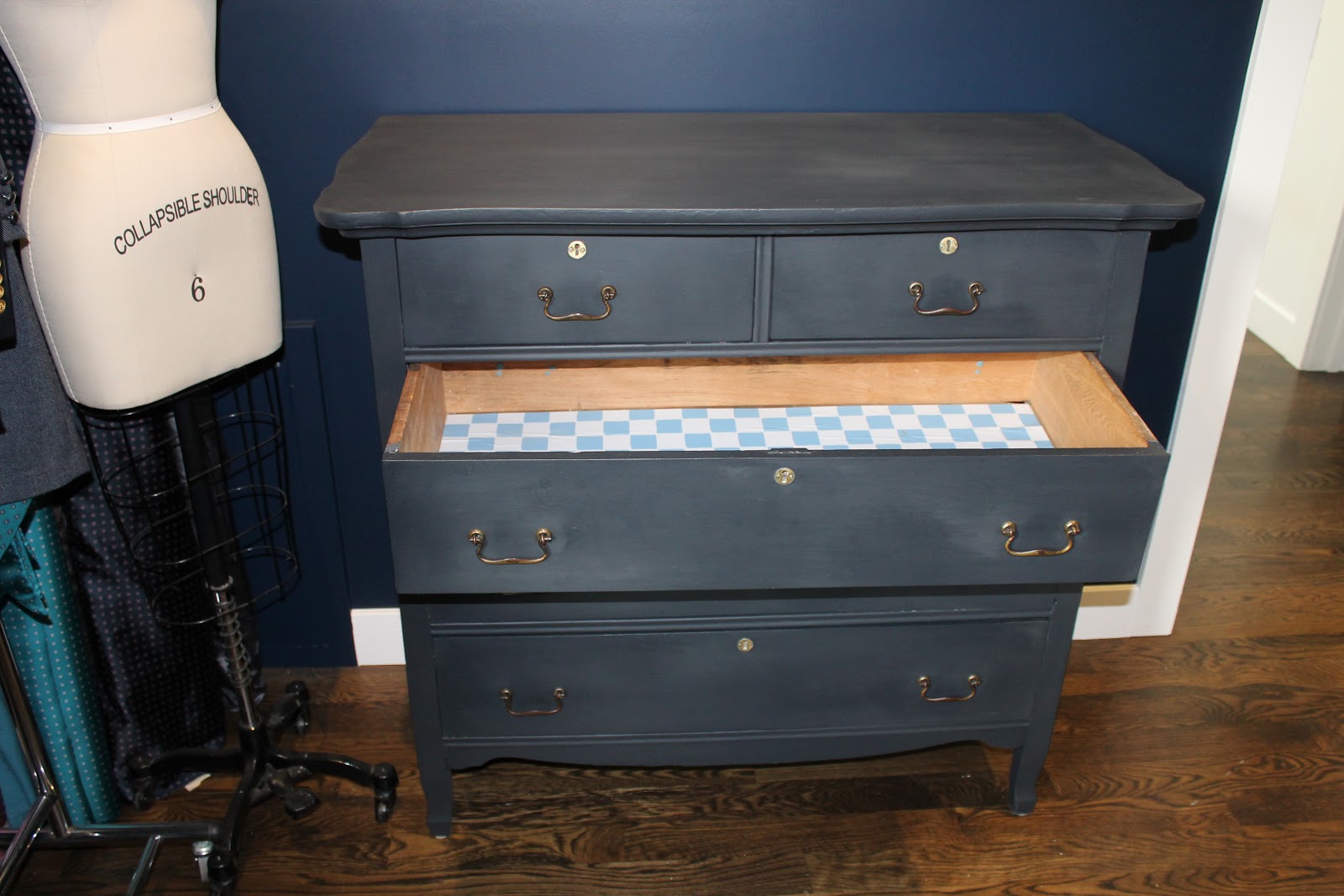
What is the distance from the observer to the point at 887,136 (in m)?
1.64

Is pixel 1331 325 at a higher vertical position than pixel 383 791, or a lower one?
higher

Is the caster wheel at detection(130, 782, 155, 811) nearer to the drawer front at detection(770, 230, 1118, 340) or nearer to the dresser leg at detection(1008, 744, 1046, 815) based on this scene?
the drawer front at detection(770, 230, 1118, 340)

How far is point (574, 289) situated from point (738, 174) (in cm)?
26

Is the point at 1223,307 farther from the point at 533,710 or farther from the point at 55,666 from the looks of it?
the point at 55,666

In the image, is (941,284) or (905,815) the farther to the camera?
(905,815)

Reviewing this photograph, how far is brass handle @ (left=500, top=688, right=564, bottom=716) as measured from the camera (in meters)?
1.60

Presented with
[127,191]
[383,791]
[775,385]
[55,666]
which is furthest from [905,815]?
[127,191]

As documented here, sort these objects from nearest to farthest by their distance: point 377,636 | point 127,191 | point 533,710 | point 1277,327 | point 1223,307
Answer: point 127,191 < point 533,710 < point 1223,307 < point 377,636 < point 1277,327

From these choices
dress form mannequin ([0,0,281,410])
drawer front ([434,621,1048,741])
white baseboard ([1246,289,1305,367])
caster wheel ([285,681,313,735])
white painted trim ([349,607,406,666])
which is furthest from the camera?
white baseboard ([1246,289,1305,367])

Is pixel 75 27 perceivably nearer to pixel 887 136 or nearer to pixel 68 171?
pixel 68 171

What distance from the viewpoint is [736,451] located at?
1.33 m

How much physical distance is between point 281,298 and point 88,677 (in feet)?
2.12

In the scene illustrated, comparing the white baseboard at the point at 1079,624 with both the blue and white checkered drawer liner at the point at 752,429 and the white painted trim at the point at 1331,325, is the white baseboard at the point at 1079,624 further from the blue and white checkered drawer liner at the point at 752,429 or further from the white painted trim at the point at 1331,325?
the white painted trim at the point at 1331,325

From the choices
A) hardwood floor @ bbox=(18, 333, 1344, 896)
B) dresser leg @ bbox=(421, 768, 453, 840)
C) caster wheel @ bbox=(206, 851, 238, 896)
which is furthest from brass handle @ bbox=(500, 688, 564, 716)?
caster wheel @ bbox=(206, 851, 238, 896)
